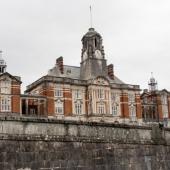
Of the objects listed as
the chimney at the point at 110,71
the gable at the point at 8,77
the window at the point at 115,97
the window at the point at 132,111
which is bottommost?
the window at the point at 132,111

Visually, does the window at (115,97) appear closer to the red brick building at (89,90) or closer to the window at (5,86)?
the red brick building at (89,90)

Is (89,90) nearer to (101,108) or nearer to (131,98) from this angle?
(101,108)

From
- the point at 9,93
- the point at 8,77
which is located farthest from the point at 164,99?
the point at 8,77

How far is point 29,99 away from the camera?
6912cm

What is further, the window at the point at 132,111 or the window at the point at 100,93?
the window at the point at 132,111

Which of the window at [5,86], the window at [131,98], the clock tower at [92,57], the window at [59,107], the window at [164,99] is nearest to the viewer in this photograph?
the window at [5,86]

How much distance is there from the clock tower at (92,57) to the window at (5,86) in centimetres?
1754

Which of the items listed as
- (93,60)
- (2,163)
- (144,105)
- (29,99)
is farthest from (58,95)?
(2,163)

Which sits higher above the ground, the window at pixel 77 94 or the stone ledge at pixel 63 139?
the window at pixel 77 94

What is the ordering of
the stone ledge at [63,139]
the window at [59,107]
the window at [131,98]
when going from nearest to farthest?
the stone ledge at [63,139] → the window at [59,107] → the window at [131,98]

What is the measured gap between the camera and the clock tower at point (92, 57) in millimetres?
76250

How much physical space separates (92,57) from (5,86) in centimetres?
2111

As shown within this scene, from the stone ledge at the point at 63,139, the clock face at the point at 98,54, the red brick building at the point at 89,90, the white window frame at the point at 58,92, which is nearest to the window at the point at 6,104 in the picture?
the red brick building at the point at 89,90

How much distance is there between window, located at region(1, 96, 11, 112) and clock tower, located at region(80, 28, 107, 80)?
18.1 m
